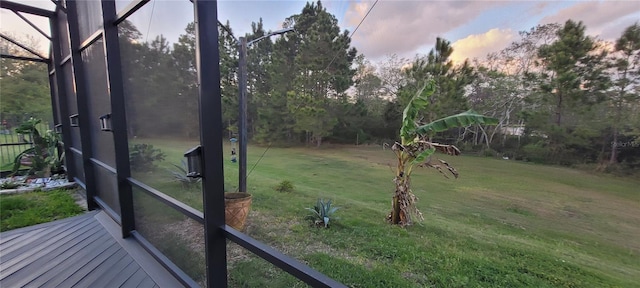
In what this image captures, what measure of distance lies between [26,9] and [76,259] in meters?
4.67

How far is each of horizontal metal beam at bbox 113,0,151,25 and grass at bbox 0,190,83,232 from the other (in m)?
2.81

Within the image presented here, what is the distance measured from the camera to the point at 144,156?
6.76 feet

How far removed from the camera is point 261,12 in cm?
614

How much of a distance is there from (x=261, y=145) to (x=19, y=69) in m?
7.63

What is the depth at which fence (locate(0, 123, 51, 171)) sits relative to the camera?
17.5 feet

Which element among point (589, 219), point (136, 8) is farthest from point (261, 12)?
point (589, 219)

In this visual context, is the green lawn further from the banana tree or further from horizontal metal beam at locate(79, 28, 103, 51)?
horizontal metal beam at locate(79, 28, 103, 51)

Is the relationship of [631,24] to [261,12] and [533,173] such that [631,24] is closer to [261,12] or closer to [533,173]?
[533,173]

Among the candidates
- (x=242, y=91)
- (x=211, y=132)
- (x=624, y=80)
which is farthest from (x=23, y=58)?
(x=624, y=80)

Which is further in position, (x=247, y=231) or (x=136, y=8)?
(x=247, y=231)

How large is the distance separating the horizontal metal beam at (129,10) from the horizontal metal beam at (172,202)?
1372 millimetres

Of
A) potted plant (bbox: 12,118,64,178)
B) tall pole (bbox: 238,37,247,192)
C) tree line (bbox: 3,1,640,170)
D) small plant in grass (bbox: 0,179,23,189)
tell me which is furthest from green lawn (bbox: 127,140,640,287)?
small plant in grass (bbox: 0,179,23,189)

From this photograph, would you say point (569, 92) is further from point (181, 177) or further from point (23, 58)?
point (23, 58)

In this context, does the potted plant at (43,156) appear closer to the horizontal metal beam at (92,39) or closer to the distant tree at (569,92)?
the horizontal metal beam at (92,39)
